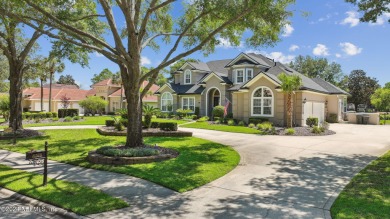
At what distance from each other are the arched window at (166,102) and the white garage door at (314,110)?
1733 centimetres

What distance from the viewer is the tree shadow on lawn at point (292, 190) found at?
5.55 m

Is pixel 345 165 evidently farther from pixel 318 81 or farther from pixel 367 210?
pixel 318 81

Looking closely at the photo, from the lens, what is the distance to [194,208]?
5.79 meters

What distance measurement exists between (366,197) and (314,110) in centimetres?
2103

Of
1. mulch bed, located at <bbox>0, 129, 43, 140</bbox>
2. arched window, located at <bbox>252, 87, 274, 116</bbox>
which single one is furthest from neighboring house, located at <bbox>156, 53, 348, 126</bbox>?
mulch bed, located at <bbox>0, 129, 43, 140</bbox>

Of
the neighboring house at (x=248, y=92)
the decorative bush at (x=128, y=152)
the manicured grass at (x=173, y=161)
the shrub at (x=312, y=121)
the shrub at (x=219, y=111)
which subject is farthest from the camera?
the shrub at (x=219, y=111)

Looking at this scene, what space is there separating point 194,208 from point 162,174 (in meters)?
2.55

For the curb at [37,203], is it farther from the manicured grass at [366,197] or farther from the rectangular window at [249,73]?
the rectangular window at [249,73]

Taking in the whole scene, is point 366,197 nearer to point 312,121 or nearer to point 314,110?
point 312,121

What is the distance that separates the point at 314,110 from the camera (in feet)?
85.0

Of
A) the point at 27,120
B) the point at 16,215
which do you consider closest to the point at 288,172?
the point at 16,215

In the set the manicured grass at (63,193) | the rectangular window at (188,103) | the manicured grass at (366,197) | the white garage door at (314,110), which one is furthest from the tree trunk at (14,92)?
the white garage door at (314,110)

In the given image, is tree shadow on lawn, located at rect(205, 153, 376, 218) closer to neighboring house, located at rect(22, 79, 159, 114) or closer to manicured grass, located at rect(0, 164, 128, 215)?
manicured grass, located at rect(0, 164, 128, 215)

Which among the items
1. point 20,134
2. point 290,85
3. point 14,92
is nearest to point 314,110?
point 290,85
